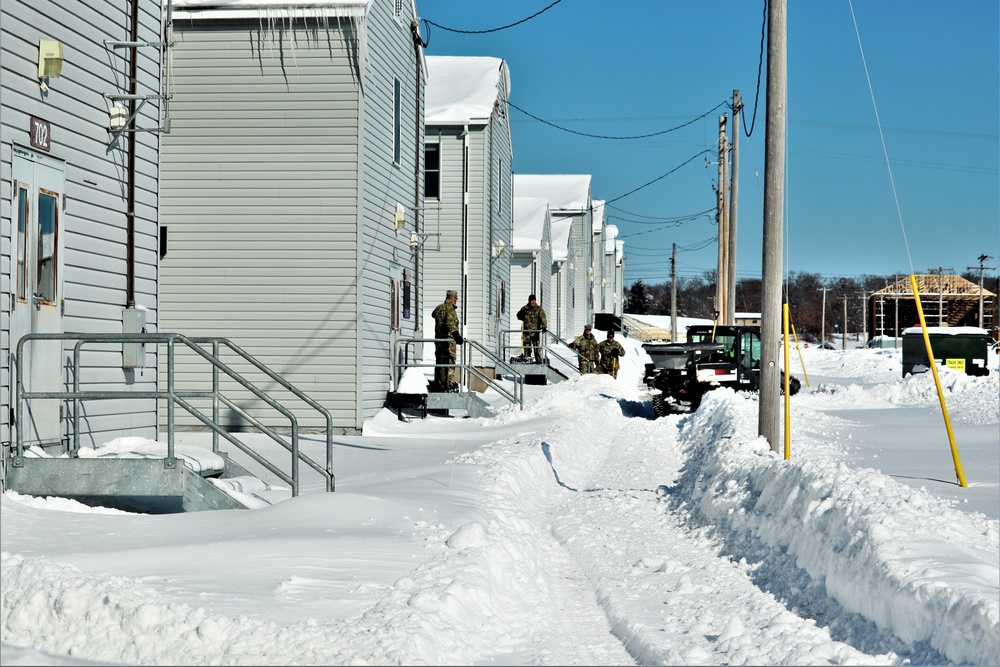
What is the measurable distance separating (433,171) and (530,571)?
22.0 meters

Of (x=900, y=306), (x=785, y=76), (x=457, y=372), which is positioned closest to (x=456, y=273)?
(x=457, y=372)

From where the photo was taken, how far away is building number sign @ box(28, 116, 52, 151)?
9695 mm

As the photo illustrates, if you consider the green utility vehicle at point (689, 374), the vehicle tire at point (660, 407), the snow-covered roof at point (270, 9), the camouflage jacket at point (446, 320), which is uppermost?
the snow-covered roof at point (270, 9)

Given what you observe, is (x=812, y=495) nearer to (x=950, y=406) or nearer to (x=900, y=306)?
(x=950, y=406)

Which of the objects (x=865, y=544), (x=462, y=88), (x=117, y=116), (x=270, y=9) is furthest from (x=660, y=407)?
(x=865, y=544)

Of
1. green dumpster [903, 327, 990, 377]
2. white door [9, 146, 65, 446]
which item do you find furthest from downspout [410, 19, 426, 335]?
green dumpster [903, 327, 990, 377]

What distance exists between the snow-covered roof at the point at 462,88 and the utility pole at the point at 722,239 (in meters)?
8.54

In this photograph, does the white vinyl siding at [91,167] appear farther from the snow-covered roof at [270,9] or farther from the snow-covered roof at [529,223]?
the snow-covered roof at [529,223]

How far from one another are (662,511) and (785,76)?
6.03 m

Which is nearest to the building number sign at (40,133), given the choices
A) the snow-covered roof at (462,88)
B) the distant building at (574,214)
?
the snow-covered roof at (462,88)

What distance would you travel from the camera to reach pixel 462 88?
105 ft

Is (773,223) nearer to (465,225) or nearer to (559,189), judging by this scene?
(465,225)

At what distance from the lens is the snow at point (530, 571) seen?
551cm

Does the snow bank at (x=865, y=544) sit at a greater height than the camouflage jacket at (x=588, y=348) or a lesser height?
lesser
